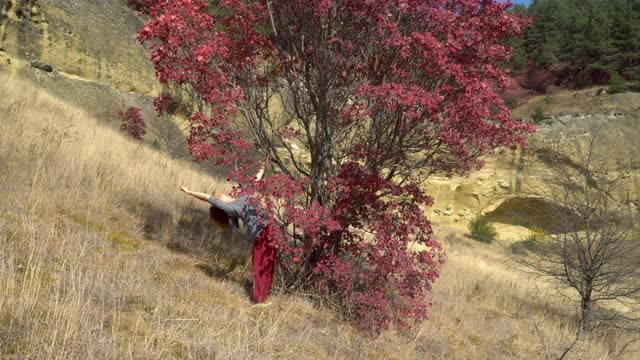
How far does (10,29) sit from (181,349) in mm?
16733

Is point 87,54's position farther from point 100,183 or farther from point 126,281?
point 126,281

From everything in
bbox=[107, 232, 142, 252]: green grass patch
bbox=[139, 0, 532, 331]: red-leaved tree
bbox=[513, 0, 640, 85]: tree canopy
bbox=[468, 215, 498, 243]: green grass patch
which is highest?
bbox=[513, 0, 640, 85]: tree canopy

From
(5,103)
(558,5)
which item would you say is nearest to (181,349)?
(5,103)

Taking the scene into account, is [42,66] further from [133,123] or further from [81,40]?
[133,123]

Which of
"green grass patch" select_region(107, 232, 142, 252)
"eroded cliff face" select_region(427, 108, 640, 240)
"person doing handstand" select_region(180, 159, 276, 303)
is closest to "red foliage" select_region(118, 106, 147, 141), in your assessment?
"green grass patch" select_region(107, 232, 142, 252)

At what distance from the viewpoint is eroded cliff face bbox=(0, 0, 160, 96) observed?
15.7m

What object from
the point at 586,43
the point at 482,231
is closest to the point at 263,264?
the point at 482,231

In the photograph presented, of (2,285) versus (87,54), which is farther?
(87,54)

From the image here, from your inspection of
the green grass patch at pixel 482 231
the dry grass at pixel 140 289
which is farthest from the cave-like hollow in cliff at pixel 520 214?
the dry grass at pixel 140 289

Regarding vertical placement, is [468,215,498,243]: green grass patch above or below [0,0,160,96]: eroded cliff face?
below

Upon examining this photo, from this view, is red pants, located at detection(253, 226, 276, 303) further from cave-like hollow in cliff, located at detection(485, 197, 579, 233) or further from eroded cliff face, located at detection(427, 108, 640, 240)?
cave-like hollow in cliff, located at detection(485, 197, 579, 233)

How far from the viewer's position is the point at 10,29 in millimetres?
15484

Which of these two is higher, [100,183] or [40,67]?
[40,67]

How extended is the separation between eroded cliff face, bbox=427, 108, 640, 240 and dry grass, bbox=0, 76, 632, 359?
14206 millimetres
